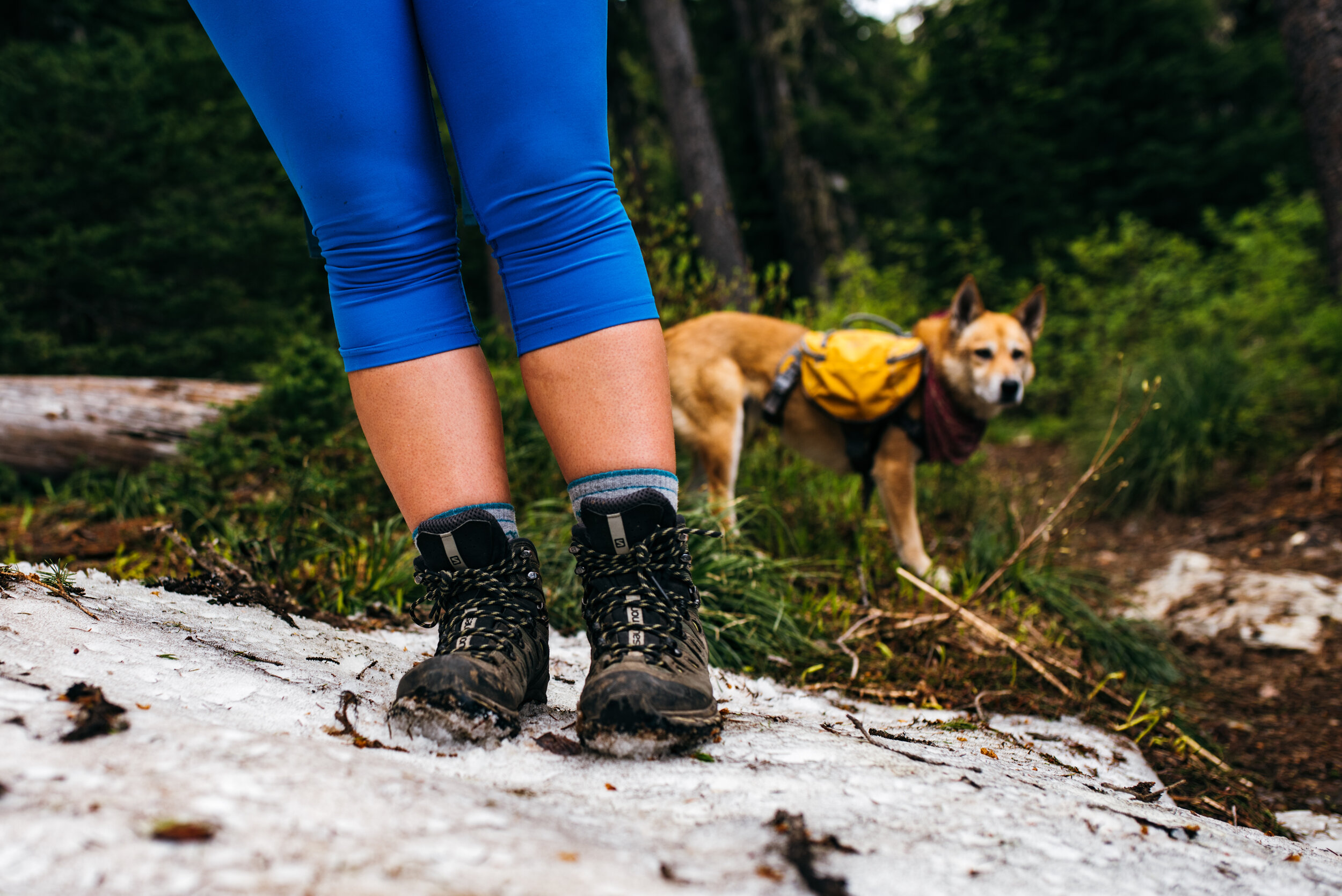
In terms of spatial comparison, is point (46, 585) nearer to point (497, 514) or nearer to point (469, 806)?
point (497, 514)

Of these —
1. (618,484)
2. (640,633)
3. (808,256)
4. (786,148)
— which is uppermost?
(786,148)

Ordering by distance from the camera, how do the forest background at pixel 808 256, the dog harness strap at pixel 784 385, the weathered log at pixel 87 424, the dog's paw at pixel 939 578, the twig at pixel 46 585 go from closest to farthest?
1. the twig at pixel 46 585
2. the dog's paw at pixel 939 578
3. the forest background at pixel 808 256
4. the dog harness strap at pixel 784 385
5. the weathered log at pixel 87 424

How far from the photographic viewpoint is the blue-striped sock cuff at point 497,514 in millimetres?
1188

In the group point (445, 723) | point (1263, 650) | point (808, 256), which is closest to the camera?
point (445, 723)

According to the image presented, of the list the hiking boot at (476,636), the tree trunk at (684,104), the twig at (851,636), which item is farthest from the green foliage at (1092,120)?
the hiking boot at (476,636)

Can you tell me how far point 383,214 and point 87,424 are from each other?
3720 mm

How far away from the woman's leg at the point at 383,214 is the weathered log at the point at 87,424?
3.04 metres

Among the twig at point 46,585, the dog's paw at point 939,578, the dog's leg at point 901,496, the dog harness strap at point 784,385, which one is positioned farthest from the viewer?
the dog harness strap at point 784,385

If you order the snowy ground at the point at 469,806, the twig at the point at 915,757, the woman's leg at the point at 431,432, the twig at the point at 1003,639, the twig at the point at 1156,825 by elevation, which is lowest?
the twig at the point at 1003,639

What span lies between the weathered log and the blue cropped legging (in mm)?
3059

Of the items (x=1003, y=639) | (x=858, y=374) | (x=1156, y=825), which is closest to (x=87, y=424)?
(x=858, y=374)

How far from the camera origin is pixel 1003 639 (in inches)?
87.1

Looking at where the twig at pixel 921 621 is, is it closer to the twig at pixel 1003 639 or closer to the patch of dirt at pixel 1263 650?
the twig at pixel 1003 639

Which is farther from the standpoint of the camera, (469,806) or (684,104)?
(684,104)
